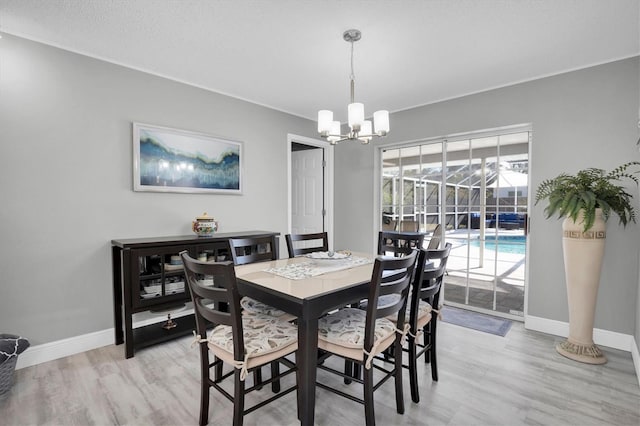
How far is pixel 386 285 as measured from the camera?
1.58m

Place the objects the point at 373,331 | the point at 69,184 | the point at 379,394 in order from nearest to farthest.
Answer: the point at 373,331
the point at 379,394
the point at 69,184

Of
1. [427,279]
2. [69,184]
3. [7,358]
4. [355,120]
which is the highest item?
[355,120]

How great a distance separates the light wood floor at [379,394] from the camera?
178cm

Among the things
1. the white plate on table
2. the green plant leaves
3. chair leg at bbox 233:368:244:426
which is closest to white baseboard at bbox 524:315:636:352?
the green plant leaves

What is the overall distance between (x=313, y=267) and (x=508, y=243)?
2438 mm

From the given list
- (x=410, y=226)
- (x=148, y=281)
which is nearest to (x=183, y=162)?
(x=148, y=281)

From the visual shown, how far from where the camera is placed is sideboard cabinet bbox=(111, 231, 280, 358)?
2.52 metres

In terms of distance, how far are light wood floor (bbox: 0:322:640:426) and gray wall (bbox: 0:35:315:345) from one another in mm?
510

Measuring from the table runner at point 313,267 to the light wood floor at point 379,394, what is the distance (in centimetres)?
81

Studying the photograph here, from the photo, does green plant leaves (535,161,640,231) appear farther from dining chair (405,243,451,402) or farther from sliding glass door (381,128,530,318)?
dining chair (405,243,451,402)

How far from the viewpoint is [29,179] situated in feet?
7.80

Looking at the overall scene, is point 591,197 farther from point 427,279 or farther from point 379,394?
point 379,394

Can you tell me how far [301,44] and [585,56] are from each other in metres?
2.42

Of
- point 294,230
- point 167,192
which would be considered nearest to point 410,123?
point 294,230
